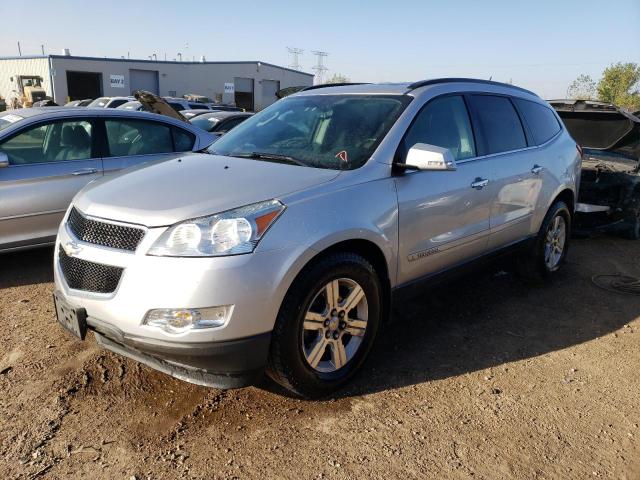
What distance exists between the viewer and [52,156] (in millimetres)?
5043

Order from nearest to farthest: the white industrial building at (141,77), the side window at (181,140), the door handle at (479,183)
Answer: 1. the door handle at (479,183)
2. the side window at (181,140)
3. the white industrial building at (141,77)

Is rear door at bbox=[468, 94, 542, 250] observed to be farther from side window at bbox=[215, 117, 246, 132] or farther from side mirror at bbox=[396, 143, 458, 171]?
side window at bbox=[215, 117, 246, 132]

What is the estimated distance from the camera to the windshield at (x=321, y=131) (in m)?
3.32

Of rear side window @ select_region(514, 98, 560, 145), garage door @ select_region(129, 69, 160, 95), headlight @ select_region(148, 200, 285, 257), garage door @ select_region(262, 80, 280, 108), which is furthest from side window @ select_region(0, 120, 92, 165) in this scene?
garage door @ select_region(262, 80, 280, 108)

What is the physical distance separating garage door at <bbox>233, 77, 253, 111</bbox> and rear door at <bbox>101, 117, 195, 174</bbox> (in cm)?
4120

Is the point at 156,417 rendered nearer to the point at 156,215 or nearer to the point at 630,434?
the point at 156,215

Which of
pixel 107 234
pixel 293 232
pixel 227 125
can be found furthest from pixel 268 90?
pixel 293 232

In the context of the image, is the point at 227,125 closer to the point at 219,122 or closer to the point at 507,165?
the point at 219,122

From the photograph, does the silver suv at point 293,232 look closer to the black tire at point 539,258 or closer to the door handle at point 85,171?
the black tire at point 539,258

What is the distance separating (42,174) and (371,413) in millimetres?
3790

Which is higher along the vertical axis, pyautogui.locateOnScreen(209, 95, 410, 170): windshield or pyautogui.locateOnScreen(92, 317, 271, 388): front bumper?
pyautogui.locateOnScreen(209, 95, 410, 170): windshield

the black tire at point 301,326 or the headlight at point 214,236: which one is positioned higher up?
the headlight at point 214,236

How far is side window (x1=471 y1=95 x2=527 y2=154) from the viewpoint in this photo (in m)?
4.15

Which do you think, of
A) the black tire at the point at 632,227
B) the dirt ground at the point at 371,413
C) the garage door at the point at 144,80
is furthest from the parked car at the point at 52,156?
the garage door at the point at 144,80
